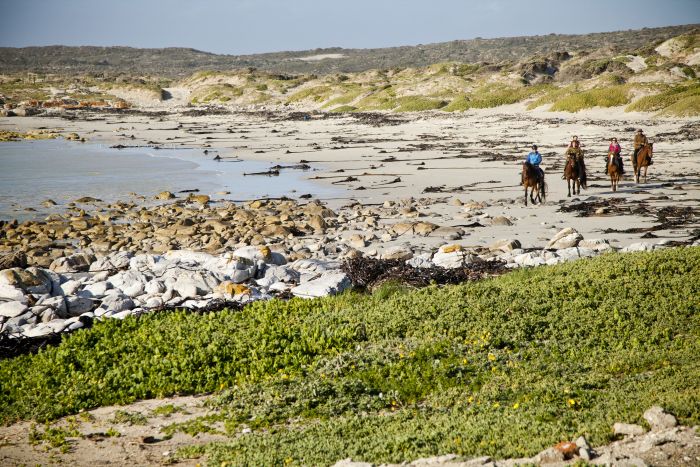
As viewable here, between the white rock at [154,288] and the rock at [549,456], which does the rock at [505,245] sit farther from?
the rock at [549,456]

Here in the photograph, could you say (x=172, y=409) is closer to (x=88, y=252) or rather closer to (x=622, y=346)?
(x=622, y=346)

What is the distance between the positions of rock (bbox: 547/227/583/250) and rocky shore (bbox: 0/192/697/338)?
0.02 meters

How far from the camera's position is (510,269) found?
41.4ft

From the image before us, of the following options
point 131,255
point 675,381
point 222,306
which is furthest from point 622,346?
point 131,255

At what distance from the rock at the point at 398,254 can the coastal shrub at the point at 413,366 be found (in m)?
3.34

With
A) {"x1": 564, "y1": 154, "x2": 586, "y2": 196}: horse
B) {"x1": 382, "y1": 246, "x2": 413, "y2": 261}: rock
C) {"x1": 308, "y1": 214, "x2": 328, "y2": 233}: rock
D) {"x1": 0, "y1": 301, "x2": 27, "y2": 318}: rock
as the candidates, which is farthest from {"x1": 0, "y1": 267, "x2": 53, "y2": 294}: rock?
{"x1": 564, "y1": 154, "x2": 586, "y2": 196}: horse

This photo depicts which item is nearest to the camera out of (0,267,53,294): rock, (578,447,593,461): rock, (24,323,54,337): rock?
(578,447,593,461): rock

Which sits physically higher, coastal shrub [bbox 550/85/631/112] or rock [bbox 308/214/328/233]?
coastal shrub [bbox 550/85/631/112]

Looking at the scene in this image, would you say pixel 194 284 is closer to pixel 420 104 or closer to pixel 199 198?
pixel 199 198

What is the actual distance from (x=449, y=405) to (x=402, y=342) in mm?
1577

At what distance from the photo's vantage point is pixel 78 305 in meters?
11.8

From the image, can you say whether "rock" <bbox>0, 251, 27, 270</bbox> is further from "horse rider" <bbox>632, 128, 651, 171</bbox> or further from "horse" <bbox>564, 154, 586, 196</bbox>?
"horse rider" <bbox>632, 128, 651, 171</bbox>

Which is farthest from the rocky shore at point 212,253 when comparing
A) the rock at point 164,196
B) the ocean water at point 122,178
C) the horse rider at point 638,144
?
the horse rider at point 638,144

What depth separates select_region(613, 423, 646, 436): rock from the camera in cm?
550
